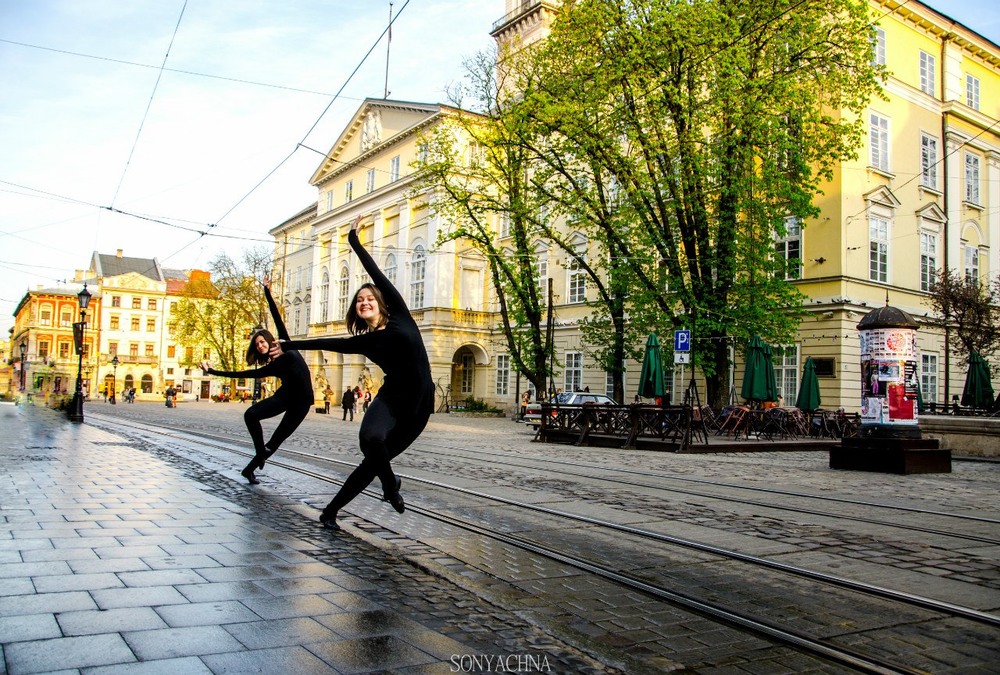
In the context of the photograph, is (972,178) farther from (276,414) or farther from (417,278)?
(276,414)

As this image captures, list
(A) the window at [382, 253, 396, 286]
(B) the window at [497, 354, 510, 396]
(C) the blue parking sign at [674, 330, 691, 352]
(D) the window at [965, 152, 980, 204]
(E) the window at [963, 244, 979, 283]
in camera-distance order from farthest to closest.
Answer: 1. (A) the window at [382, 253, 396, 286]
2. (B) the window at [497, 354, 510, 396]
3. (D) the window at [965, 152, 980, 204]
4. (E) the window at [963, 244, 979, 283]
5. (C) the blue parking sign at [674, 330, 691, 352]

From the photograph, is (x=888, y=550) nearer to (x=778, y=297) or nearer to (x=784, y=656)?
(x=784, y=656)

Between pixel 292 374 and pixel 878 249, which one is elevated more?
pixel 878 249

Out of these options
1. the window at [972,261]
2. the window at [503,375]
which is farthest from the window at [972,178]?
the window at [503,375]

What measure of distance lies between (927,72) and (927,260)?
7728 millimetres

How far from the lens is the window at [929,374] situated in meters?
33.2

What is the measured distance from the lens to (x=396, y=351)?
5953mm

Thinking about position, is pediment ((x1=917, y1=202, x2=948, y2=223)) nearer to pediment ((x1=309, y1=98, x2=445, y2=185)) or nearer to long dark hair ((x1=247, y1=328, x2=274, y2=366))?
pediment ((x1=309, y1=98, x2=445, y2=185))

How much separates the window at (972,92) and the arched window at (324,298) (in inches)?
1735

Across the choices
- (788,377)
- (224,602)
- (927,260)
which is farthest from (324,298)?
(224,602)

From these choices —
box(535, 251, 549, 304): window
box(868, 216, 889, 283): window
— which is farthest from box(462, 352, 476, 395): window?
box(868, 216, 889, 283): window

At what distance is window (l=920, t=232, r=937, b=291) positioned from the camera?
111ft

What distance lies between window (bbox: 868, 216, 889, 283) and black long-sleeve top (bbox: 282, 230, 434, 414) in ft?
95.8

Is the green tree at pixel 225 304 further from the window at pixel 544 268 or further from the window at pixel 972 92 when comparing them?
the window at pixel 972 92
